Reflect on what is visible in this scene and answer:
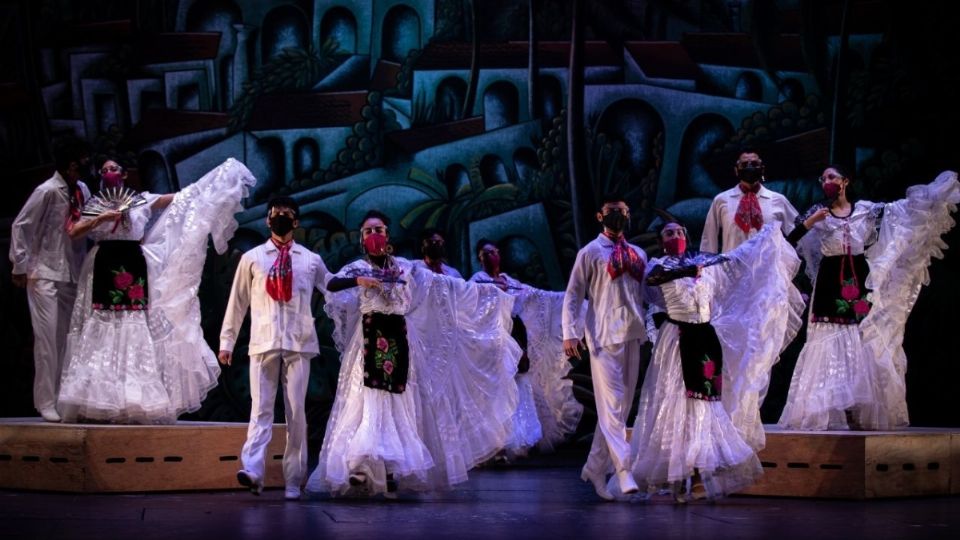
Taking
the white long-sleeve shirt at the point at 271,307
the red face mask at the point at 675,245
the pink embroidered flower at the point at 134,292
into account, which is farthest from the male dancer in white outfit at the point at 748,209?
the pink embroidered flower at the point at 134,292

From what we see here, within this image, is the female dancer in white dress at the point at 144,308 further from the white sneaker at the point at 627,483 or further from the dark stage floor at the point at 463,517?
the white sneaker at the point at 627,483

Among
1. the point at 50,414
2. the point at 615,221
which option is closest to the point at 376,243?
the point at 615,221

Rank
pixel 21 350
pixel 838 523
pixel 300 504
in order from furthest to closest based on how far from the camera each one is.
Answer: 1. pixel 21 350
2. pixel 300 504
3. pixel 838 523

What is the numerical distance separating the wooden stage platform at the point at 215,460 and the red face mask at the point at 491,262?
3855mm

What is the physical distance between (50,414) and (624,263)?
365cm

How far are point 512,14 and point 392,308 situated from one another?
5295mm

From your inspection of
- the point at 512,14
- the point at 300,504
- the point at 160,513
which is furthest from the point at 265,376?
the point at 512,14

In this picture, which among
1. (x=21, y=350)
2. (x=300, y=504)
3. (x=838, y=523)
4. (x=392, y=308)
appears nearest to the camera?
(x=838, y=523)

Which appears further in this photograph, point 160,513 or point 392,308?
point 392,308

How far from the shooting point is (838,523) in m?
6.29

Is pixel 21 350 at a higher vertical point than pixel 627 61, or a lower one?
lower

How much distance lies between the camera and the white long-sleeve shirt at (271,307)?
24.8 feet

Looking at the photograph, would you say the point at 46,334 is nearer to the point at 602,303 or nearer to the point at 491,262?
the point at 602,303

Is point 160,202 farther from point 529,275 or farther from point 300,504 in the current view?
point 529,275
